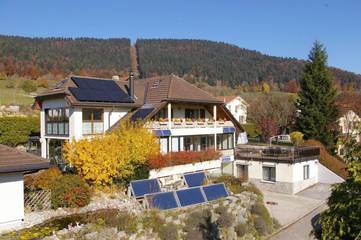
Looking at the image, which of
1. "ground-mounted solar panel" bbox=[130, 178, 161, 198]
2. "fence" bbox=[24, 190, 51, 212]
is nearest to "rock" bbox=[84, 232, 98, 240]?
"fence" bbox=[24, 190, 51, 212]

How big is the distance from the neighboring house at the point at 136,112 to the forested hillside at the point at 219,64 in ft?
293

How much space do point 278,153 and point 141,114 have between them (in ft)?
40.9

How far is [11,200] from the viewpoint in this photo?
1714cm

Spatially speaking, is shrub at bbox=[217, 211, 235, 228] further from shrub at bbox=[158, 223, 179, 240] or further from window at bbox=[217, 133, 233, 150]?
window at bbox=[217, 133, 233, 150]

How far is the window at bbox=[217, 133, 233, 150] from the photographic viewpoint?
3778 cm

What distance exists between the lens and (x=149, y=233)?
19.0 metres

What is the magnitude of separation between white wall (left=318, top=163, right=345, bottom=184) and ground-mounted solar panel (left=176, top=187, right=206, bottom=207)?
16606 millimetres

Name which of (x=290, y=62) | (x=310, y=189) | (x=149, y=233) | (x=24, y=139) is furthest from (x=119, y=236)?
(x=290, y=62)

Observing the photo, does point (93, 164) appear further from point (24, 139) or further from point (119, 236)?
point (24, 139)

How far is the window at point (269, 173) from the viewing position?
33156 mm

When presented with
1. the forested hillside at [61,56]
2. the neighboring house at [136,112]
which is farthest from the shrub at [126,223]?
the forested hillside at [61,56]

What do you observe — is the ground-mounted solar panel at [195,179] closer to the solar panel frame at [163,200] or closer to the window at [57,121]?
the solar panel frame at [163,200]

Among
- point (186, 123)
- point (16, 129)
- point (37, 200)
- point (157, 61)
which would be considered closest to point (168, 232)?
point (37, 200)

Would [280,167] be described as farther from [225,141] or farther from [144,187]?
[144,187]
